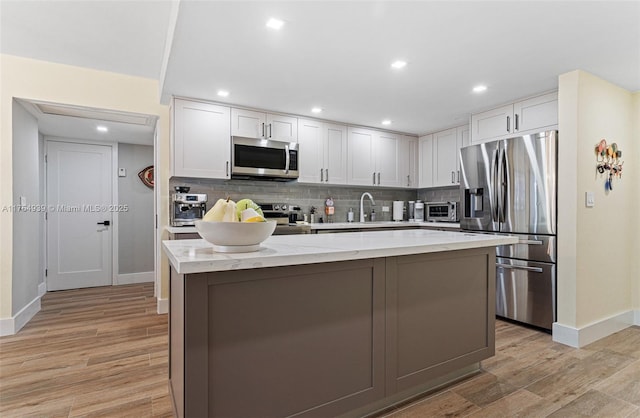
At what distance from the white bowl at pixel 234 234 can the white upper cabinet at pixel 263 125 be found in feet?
8.62

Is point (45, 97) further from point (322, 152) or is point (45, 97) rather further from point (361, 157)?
point (361, 157)

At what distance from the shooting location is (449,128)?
4.66 meters

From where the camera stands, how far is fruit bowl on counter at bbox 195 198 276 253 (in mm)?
1276

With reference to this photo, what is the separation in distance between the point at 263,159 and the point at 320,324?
2591 mm

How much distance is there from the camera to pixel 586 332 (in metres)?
2.75

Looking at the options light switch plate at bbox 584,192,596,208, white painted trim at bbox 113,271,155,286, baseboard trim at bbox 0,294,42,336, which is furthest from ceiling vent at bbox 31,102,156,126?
light switch plate at bbox 584,192,596,208

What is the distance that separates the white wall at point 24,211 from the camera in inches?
121

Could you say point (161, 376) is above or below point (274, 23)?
below

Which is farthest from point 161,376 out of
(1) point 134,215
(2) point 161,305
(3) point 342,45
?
(1) point 134,215

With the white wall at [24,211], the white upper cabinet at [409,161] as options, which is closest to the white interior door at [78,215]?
the white wall at [24,211]

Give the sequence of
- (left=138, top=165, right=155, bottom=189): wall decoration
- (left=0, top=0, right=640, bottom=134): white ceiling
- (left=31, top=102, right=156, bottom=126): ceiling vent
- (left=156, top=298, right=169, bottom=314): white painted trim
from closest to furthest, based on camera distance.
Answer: (left=0, top=0, right=640, bottom=134): white ceiling → (left=31, top=102, right=156, bottom=126): ceiling vent → (left=156, top=298, right=169, bottom=314): white painted trim → (left=138, top=165, right=155, bottom=189): wall decoration

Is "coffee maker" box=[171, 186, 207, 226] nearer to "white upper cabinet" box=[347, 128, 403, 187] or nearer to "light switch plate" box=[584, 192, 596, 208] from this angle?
"white upper cabinet" box=[347, 128, 403, 187]

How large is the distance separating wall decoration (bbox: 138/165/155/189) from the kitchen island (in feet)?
13.1

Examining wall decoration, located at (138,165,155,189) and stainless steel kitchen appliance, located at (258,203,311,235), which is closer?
stainless steel kitchen appliance, located at (258,203,311,235)
